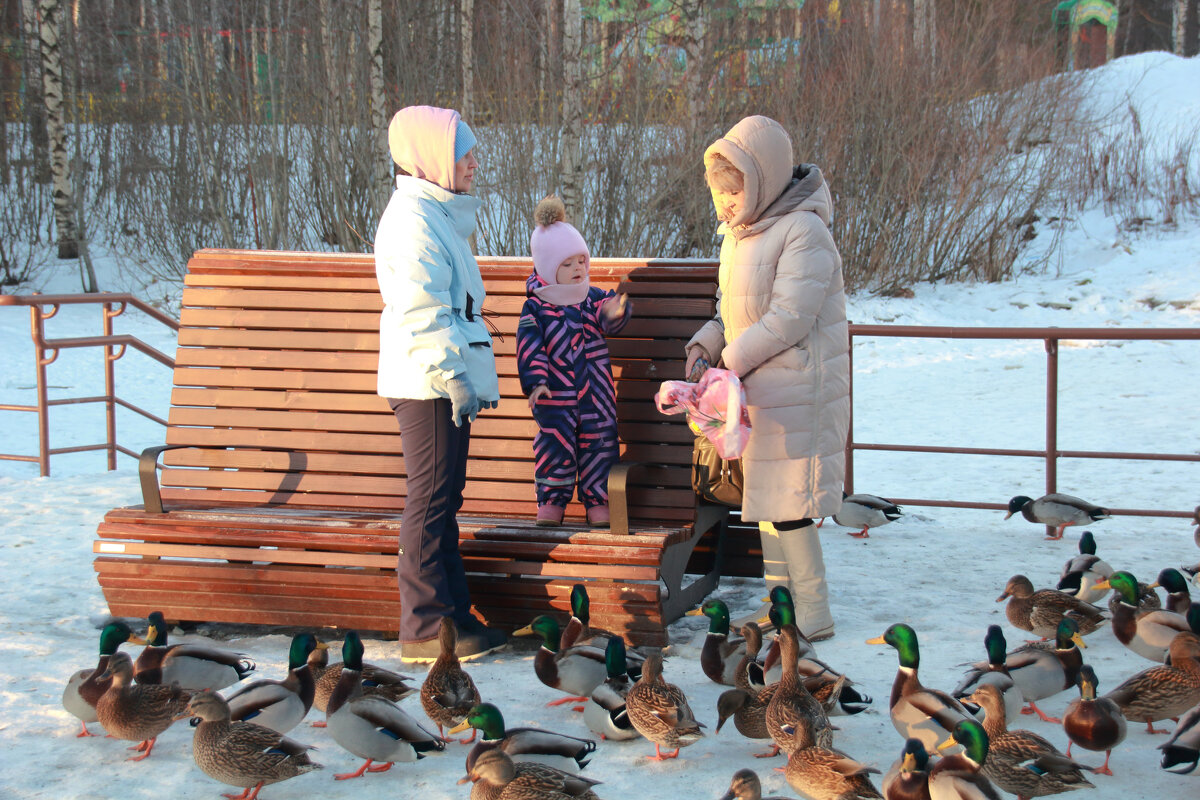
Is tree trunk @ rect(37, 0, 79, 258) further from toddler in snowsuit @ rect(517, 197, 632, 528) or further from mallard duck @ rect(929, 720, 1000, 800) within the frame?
mallard duck @ rect(929, 720, 1000, 800)

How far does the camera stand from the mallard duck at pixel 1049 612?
4.96 meters

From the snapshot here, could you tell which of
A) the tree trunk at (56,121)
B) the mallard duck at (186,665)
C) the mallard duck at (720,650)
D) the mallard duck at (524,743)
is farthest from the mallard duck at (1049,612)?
the tree trunk at (56,121)

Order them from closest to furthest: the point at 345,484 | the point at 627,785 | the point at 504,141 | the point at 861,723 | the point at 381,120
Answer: the point at 627,785 → the point at 861,723 → the point at 345,484 → the point at 504,141 → the point at 381,120

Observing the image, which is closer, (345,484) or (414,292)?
(414,292)

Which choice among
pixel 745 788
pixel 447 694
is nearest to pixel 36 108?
pixel 447 694

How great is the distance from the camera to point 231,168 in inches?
741

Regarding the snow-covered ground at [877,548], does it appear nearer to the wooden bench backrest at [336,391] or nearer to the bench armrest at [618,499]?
the bench armrest at [618,499]

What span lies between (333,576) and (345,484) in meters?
0.64

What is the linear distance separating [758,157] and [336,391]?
236 cm

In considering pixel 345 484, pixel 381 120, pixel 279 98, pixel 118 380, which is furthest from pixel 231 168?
pixel 345 484

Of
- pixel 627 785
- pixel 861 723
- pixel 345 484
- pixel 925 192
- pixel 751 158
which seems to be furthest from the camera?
pixel 925 192

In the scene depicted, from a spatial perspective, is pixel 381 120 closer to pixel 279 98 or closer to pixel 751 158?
pixel 279 98

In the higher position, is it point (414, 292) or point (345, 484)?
point (414, 292)

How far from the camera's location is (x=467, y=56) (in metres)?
17.5
